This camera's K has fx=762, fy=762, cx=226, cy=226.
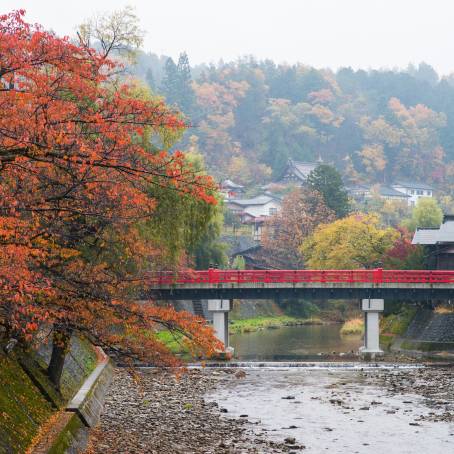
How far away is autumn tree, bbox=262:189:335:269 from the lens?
7992 centimetres

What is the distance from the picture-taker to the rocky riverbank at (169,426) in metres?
20.5

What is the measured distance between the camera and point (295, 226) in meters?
80.4

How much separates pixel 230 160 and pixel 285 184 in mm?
13642

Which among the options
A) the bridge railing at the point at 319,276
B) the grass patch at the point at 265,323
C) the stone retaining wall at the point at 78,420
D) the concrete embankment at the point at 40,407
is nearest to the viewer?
the concrete embankment at the point at 40,407

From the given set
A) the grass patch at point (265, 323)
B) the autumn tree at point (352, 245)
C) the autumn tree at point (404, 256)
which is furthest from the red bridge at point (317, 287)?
the grass patch at point (265, 323)

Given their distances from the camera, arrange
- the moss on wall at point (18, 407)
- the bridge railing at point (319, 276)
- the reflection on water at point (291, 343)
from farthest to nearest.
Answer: the reflection on water at point (291, 343), the bridge railing at point (319, 276), the moss on wall at point (18, 407)

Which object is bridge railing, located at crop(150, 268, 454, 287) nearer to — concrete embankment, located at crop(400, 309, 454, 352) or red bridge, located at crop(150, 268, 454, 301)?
red bridge, located at crop(150, 268, 454, 301)

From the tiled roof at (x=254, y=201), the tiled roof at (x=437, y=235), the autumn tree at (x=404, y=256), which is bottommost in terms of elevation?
the autumn tree at (x=404, y=256)

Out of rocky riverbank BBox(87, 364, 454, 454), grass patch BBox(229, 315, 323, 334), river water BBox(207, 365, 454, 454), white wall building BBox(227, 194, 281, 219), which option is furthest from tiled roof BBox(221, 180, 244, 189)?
river water BBox(207, 365, 454, 454)

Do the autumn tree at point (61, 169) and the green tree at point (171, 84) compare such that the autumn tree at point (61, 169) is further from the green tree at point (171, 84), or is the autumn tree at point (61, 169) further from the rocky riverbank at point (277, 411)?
the green tree at point (171, 84)

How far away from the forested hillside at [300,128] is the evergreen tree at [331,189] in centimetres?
4093

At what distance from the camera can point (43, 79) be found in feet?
45.3

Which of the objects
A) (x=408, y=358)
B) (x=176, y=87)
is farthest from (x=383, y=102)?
(x=408, y=358)

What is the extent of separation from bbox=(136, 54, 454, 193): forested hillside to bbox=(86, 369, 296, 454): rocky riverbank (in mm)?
96385
